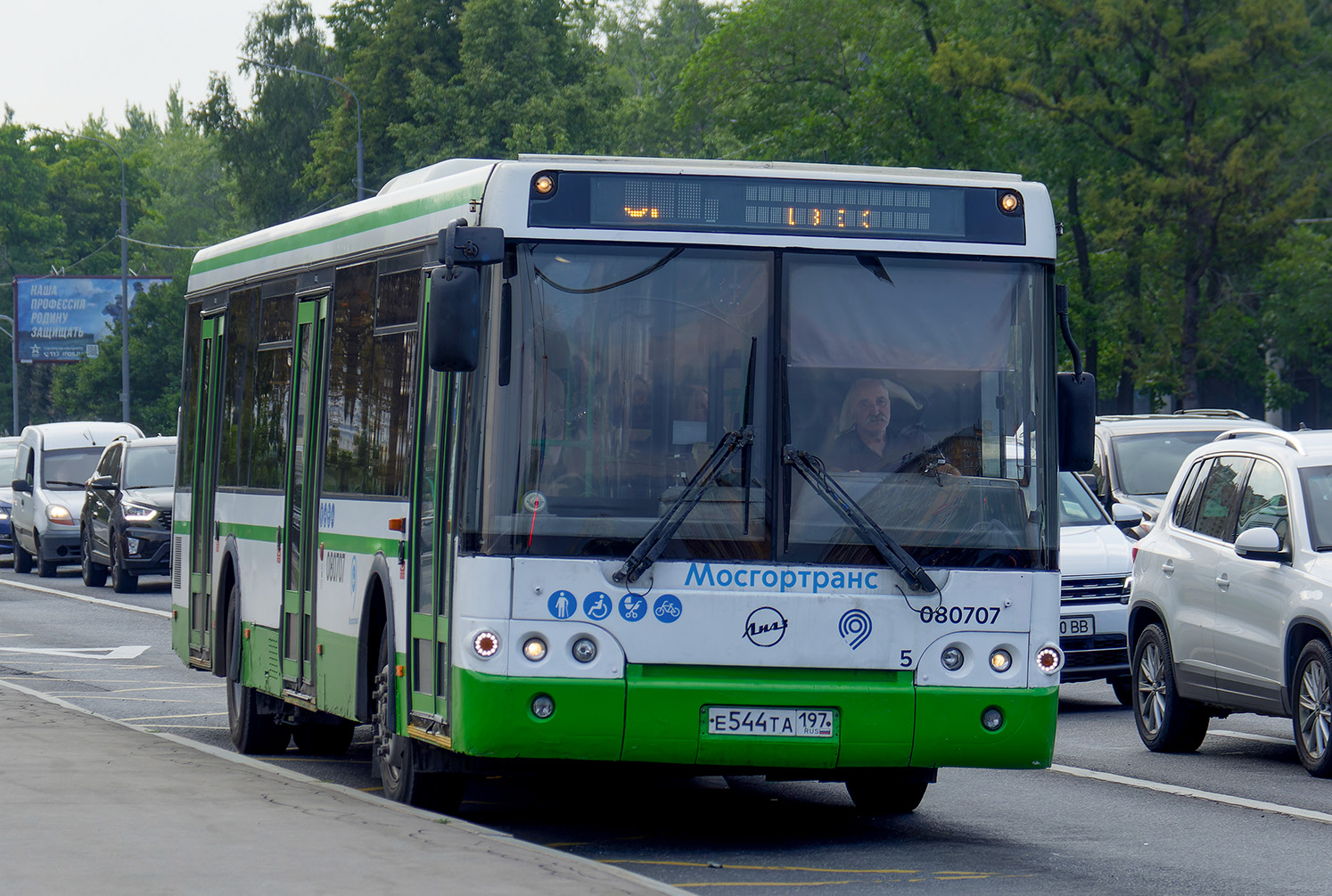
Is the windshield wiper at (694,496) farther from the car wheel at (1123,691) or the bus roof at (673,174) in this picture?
the car wheel at (1123,691)

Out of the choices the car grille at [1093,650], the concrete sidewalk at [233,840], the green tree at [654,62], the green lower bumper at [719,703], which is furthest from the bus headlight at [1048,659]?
the green tree at [654,62]

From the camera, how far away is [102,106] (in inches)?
6383

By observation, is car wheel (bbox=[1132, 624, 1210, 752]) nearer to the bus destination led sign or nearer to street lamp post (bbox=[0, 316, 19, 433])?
the bus destination led sign

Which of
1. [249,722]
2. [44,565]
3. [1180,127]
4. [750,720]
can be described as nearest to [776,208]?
[750,720]

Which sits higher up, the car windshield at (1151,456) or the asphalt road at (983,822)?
the car windshield at (1151,456)

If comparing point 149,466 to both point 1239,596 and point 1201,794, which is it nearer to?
point 1239,596

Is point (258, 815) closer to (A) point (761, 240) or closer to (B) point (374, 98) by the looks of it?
(A) point (761, 240)

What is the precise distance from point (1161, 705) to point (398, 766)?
539 cm

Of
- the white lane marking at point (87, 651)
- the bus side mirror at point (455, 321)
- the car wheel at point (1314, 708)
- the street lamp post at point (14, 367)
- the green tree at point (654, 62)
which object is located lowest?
the white lane marking at point (87, 651)

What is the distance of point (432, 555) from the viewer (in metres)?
9.10

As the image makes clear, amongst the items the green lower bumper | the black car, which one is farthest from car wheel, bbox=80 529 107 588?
the green lower bumper

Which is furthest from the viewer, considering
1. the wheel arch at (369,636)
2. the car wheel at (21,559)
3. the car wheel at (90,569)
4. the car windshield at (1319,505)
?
the car wheel at (21,559)

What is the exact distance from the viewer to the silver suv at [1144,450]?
20875 mm

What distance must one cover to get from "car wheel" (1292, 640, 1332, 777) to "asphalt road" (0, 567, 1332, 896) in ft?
→ 0.43
